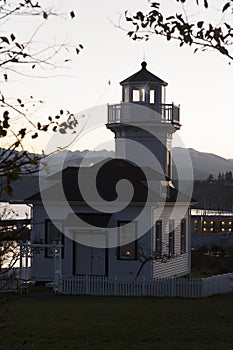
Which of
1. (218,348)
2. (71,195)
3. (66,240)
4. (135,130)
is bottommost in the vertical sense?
(218,348)

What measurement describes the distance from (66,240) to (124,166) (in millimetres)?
4719

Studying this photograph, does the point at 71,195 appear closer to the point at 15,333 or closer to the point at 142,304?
the point at 142,304

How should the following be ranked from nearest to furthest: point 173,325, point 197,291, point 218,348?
point 218,348 → point 173,325 → point 197,291

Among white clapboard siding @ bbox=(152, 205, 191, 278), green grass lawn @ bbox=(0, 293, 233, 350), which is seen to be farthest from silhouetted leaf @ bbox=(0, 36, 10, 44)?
white clapboard siding @ bbox=(152, 205, 191, 278)

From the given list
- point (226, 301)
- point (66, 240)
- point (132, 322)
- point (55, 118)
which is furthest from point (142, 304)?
point (55, 118)

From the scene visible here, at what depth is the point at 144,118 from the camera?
34.4 metres

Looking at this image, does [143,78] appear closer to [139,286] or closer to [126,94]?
[126,94]

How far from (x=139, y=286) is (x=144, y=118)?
10.0 metres

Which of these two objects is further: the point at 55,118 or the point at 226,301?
the point at 226,301

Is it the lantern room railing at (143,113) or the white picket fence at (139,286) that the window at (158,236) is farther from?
the lantern room railing at (143,113)

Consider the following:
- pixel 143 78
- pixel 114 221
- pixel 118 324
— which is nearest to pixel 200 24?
pixel 118 324

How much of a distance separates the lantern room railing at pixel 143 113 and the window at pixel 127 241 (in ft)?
20.7

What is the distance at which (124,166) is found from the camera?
33094 mm

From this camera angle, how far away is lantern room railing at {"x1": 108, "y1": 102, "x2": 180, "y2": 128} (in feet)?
113
